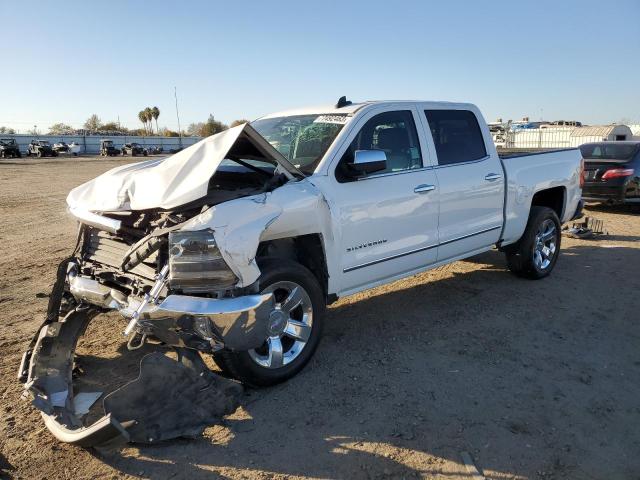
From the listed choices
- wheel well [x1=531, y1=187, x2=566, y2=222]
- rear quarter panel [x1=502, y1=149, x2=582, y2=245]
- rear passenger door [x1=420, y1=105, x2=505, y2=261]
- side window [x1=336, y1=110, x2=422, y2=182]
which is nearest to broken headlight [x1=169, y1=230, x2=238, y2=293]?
side window [x1=336, y1=110, x2=422, y2=182]

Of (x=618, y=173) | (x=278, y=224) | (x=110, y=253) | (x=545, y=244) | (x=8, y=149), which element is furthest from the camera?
(x=8, y=149)

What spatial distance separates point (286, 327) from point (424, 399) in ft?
3.64

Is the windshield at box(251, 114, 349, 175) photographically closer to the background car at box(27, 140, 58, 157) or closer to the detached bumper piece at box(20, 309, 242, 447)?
the detached bumper piece at box(20, 309, 242, 447)

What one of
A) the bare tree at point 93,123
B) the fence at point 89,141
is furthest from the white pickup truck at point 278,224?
the bare tree at point 93,123

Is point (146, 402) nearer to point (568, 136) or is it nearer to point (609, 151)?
point (609, 151)

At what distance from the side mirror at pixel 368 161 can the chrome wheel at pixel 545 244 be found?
312 cm

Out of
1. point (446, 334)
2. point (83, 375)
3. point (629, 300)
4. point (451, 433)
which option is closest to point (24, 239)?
point (83, 375)

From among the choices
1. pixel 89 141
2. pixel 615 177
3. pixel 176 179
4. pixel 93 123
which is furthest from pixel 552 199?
pixel 93 123

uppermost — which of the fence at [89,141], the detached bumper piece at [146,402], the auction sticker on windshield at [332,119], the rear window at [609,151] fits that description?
the fence at [89,141]

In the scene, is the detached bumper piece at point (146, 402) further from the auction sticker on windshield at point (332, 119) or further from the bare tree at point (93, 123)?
the bare tree at point (93, 123)

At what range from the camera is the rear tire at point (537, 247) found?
622cm

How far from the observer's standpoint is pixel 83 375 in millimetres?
3928

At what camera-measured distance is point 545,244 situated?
21.5 feet

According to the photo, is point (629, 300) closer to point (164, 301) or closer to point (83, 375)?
point (164, 301)
